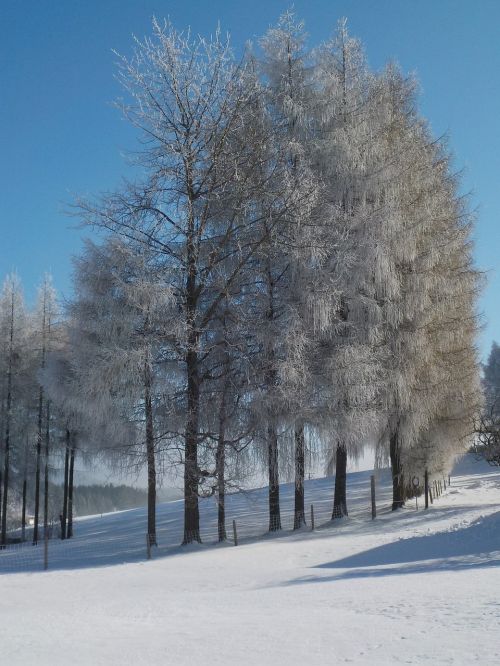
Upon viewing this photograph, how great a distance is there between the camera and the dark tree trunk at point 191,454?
1557 cm

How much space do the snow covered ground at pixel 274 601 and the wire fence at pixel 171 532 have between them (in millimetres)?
181

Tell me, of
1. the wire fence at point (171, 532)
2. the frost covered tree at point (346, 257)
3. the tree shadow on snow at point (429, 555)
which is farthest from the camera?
the frost covered tree at point (346, 257)

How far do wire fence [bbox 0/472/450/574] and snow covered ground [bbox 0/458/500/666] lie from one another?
181 millimetres

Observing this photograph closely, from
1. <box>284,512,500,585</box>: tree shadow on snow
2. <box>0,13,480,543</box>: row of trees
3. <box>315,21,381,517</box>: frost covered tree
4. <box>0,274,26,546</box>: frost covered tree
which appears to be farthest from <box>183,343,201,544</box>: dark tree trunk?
<box>0,274,26,546</box>: frost covered tree

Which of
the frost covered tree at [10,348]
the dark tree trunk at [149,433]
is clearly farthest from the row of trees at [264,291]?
the frost covered tree at [10,348]

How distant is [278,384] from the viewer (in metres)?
16.2

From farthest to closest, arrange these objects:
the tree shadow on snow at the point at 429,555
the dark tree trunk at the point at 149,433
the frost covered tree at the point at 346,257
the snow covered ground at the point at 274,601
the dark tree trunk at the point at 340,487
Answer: the dark tree trunk at the point at 340,487 → the frost covered tree at the point at 346,257 → the dark tree trunk at the point at 149,433 → the tree shadow on snow at the point at 429,555 → the snow covered ground at the point at 274,601

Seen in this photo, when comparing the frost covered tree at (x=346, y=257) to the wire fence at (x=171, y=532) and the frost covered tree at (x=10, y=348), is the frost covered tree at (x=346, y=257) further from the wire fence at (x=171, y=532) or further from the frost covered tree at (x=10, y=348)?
the frost covered tree at (x=10, y=348)

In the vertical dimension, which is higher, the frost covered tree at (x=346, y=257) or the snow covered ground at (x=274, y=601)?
the frost covered tree at (x=346, y=257)

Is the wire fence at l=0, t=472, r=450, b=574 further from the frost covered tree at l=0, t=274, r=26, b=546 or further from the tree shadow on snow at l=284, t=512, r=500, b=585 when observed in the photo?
the frost covered tree at l=0, t=274, r=26, b=546

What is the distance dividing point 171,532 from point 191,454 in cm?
602

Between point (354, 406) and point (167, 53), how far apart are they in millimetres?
9535

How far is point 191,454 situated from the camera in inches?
621

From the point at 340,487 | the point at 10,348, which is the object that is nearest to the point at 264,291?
the point at 340,487
